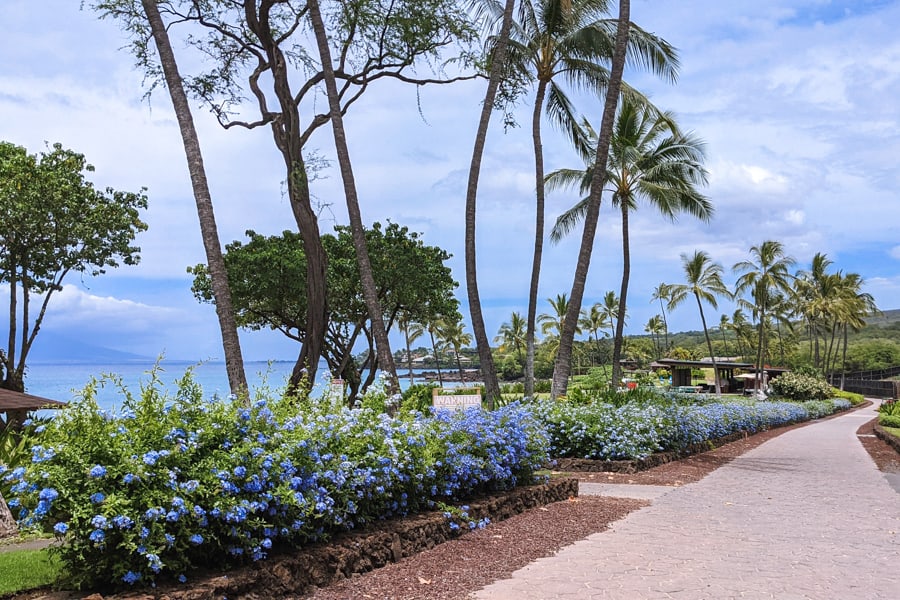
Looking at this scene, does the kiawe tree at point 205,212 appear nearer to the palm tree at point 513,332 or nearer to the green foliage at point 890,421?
the green foliage at point 890,421

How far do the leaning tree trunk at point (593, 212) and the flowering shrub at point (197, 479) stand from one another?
25.0 feet

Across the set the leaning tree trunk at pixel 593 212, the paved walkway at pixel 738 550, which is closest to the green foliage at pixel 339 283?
the leaning tree trunk at pixel 593 212

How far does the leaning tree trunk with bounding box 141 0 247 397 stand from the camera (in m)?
8.84

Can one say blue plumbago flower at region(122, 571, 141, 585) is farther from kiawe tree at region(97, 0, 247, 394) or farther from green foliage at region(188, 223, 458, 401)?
green foliage at region(188, 223, 458, 401)

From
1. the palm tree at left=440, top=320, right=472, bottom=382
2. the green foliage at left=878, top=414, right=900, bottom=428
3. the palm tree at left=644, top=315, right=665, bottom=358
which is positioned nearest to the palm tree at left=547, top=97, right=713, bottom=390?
the green foliage at left=878, top=414, right=900, bottom=428

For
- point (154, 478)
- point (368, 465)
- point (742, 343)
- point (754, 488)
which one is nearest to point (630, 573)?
point (368, 465)

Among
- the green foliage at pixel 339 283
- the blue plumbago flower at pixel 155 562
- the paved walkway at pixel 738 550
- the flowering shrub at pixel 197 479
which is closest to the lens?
the blue plumbago flower at pixel 155 562

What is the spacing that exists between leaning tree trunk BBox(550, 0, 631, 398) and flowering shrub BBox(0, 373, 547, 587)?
7614 mm

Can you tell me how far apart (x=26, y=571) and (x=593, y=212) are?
10.4 m

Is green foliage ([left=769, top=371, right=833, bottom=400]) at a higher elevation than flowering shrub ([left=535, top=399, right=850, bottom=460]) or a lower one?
lower

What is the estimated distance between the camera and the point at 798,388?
40.1 meters

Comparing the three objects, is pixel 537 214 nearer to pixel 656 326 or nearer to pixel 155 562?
pixel 155 562

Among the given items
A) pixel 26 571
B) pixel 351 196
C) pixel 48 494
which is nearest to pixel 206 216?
pixel 351 196

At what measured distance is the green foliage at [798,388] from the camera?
132 ft
